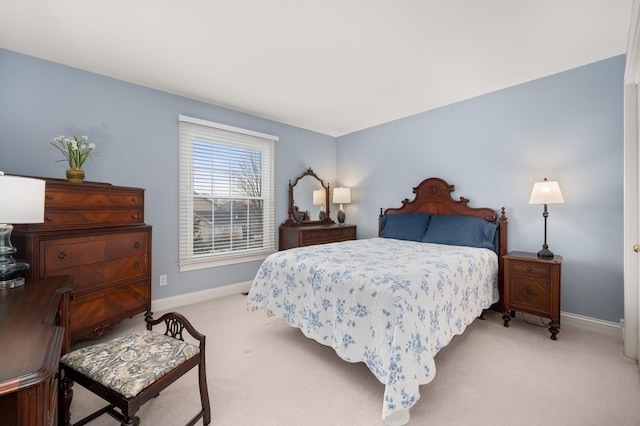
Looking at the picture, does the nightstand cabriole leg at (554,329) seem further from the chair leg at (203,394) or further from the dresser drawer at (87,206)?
the dresser drawer at (87,206)

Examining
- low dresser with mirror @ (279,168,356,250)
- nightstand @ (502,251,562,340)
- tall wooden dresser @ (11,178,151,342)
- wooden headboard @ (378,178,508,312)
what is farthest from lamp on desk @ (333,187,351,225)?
tall wooden dresser @ (11,178,151,342)

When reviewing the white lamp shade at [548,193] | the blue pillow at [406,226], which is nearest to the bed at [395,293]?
the blue pillow at [406,226]

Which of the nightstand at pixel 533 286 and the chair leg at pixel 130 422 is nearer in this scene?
the chair leg at pixel 130 422

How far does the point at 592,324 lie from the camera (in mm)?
2619

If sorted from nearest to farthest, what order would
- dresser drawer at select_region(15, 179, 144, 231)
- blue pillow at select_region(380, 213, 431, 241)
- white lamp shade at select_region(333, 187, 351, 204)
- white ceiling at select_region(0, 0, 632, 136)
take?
white ceiling at select_region(0, 0, 632, 136) < dresser drawer at select_region(15, 179, 144, 231) < blue pillow at select_region(380, 213, 431, 241) < white lamp shade at select_region(333, 187, 351, 204)

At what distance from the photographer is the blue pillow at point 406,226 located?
3.61m

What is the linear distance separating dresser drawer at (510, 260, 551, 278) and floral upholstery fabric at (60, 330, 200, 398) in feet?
9.20

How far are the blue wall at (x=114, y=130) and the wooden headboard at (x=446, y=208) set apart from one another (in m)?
2.46

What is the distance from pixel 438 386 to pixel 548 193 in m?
2.04

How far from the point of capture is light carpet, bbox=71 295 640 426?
1572 millimetres

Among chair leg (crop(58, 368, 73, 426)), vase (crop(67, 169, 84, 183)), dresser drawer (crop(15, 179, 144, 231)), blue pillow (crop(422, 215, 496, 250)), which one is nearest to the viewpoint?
chair leg (crop(58, 368, 73, 426))

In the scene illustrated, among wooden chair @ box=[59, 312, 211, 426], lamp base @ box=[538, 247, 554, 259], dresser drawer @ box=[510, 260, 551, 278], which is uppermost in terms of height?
lamp base @ box=[538, 247, 554, 259]

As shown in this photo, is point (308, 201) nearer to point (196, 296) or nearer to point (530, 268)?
point (196, 296)

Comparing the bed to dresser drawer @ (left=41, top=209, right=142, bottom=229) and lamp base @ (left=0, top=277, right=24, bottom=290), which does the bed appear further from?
lamp base @ (left=0, top=277, right=24, bottom=290)
